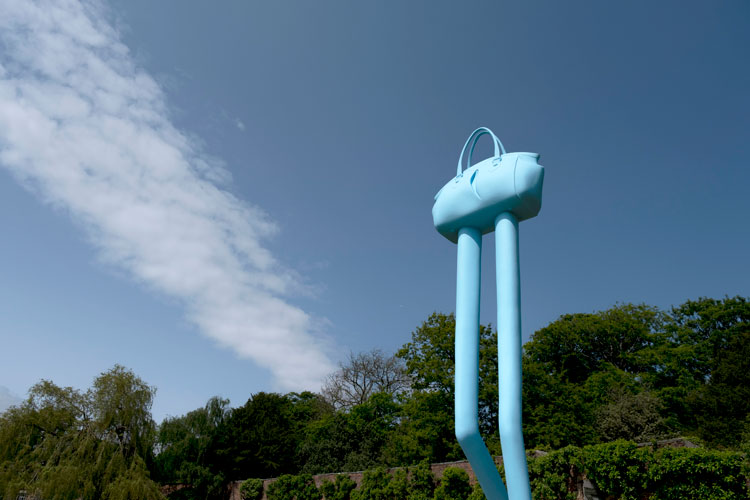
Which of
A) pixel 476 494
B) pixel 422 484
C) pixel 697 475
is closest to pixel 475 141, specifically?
pixel 697 475

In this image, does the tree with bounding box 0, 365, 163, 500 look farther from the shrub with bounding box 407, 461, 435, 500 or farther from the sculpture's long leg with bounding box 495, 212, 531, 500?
the sculpture's long leg with bounding box 495, 212, 531, 500

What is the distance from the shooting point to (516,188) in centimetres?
756

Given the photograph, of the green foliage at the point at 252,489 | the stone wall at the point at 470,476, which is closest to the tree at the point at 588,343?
the stone wall at the point at 470,476

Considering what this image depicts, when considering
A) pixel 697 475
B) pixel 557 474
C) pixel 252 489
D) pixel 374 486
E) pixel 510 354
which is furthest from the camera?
pixel 252 489

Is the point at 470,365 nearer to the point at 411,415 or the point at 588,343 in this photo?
the point at 411,415

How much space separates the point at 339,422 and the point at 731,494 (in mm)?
20571

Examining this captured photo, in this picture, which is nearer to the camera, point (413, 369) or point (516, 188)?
point (516, 188)

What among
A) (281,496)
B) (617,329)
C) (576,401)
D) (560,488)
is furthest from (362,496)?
(617,329)

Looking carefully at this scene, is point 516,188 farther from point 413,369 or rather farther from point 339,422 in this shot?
point 339,422

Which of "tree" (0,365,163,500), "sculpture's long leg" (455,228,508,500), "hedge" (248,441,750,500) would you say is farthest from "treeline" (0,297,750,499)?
"sculpture's long leg" (455,228,508,500)

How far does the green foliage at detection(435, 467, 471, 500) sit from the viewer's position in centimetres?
1703

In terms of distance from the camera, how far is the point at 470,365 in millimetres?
7289

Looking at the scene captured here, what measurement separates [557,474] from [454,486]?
4059 mm

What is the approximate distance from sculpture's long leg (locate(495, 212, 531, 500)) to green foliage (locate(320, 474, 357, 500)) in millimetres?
16148
